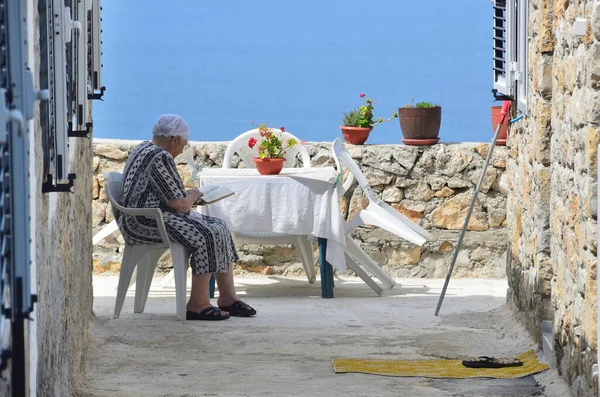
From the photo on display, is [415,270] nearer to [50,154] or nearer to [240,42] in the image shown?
[50,154]

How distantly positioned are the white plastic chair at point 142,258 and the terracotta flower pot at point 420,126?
233cm

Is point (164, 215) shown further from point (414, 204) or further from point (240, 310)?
point (414, 204)

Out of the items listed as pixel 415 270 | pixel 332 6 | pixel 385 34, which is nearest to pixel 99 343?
pixel 415 270

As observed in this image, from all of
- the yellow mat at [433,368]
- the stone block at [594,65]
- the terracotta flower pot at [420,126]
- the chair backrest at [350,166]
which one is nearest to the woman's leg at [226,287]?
the chair backrest at [350,166]

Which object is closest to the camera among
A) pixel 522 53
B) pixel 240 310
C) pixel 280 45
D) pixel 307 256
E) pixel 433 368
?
pixel 433 368

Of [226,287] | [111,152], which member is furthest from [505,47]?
[111,152]

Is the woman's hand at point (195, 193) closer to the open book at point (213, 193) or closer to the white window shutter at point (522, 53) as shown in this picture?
the open book at point (213, 193)

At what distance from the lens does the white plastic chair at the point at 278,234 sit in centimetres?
662

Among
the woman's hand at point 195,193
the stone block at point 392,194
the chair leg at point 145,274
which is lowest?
the chair leg at point 145,274

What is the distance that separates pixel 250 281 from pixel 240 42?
276 inches

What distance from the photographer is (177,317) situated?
5.71 m

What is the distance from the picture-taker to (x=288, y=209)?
6531 millimetres

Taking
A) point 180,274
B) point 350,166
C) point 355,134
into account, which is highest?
point 355,134

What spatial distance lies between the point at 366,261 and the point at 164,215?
1.60m
